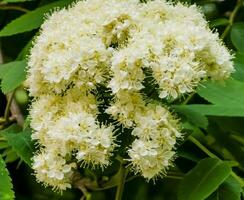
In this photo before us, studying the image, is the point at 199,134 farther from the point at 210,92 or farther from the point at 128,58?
the point at 128,58

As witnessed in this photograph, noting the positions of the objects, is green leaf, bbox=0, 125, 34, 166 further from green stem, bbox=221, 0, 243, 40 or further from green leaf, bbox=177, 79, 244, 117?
green stem, bbox=221, 0, 243, 40

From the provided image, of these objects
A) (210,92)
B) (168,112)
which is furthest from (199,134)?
(168,112)

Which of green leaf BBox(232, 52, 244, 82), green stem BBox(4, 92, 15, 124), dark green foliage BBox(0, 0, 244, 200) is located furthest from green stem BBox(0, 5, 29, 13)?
green leaf BBox(232, 52, 244, 82)

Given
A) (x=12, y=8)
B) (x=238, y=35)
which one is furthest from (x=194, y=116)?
(x=12, y=8)

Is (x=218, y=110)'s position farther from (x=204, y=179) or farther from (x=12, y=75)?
(x=12, y=75)

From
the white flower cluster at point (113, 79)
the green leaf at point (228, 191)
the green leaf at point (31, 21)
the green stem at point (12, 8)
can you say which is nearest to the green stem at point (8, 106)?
the green leaf at point (31, 21)

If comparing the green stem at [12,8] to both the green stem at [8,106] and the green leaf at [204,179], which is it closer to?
the green stem at [8,106]
